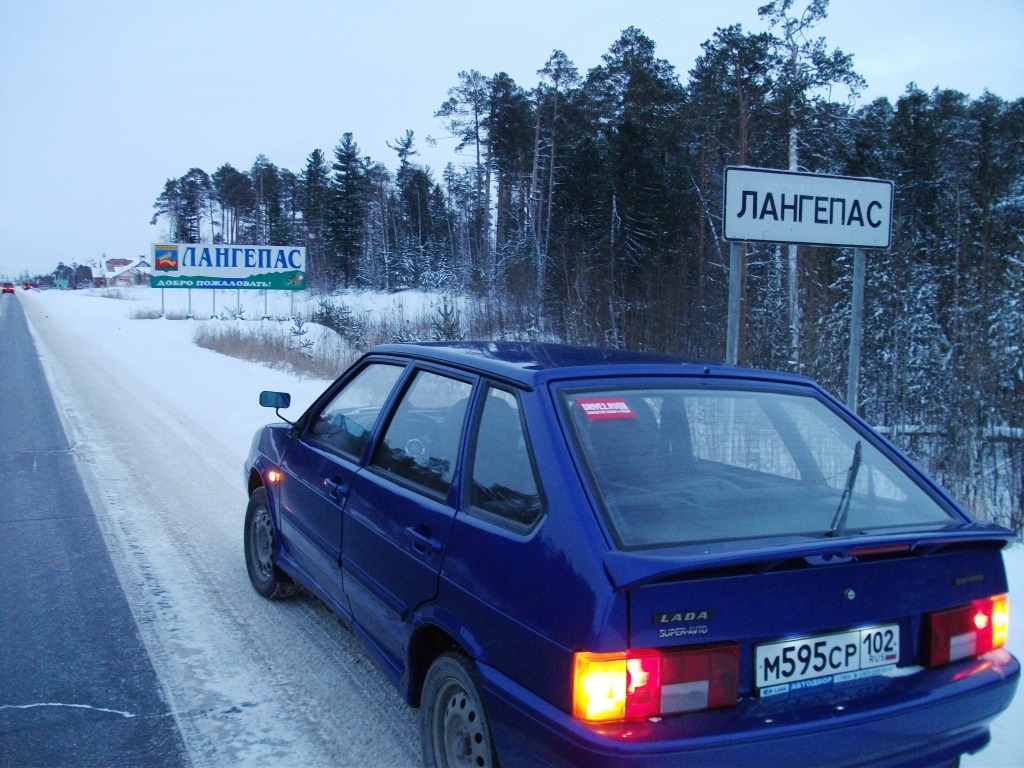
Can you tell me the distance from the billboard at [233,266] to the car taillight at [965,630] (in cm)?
3684

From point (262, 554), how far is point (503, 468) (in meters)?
2.83

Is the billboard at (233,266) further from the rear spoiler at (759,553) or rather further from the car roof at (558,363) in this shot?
the rear spoiler at (759,553)

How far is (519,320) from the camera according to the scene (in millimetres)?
17641

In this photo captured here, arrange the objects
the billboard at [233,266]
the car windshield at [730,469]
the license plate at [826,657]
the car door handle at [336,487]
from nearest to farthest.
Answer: the license plate at [826,657], the car windshield at [730,469], the car door handle at [336,487], the billboard at [233,266]

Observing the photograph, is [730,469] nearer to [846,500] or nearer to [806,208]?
[846,500]

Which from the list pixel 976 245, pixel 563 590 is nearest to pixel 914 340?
pixel 976 245

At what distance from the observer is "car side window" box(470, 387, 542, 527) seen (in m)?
2.54

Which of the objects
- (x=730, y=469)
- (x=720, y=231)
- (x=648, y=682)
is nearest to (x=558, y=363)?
(x=730, y=469)

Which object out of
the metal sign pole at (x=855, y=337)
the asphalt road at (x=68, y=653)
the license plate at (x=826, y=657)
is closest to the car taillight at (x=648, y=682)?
the license plate at (x=826, y=657)

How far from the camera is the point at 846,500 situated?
2.81m

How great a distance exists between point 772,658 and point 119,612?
3.85m

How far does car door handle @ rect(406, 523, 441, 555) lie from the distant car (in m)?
0.02

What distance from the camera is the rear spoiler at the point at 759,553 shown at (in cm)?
212

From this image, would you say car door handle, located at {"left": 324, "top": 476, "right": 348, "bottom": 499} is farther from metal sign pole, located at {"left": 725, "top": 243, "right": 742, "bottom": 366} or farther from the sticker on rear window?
metal sign pole, located at {"left": 725, "top": 243, "right": 742, "bottom": 366}
